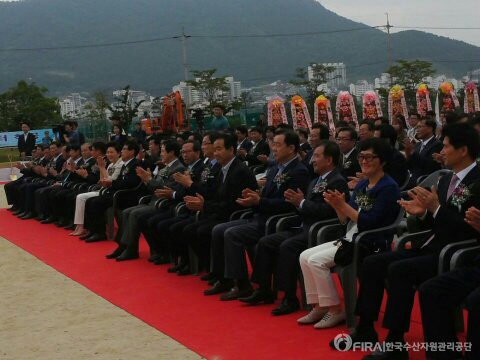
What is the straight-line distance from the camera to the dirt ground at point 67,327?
4.96 m

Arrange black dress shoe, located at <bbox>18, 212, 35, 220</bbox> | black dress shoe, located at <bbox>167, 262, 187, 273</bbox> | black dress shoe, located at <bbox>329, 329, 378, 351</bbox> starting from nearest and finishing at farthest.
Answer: black dress shoe, located at <bbox>329, 329, 378, 351</bbox> → black dress shoe, located at <bbox>167, 262, 187, 273</bbox> → black dress shoe, located at <bbox>18, 212, 35, 220</bbox>

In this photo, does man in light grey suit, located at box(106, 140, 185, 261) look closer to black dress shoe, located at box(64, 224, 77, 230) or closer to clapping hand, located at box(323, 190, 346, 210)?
black dress shoe, located at box(64, 224, 77, 230)

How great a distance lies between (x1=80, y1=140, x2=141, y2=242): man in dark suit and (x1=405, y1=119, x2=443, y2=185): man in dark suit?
312 cm

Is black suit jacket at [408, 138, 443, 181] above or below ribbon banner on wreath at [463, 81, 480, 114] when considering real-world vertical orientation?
below

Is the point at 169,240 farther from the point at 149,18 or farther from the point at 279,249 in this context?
the point at 149,18

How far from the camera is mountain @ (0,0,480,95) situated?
103 meters

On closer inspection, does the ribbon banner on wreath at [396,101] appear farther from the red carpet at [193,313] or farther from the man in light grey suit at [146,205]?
the man in light grey suit at [146,205]

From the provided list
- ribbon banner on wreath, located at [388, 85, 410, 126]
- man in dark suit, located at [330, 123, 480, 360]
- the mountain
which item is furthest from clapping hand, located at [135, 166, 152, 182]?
the mountain

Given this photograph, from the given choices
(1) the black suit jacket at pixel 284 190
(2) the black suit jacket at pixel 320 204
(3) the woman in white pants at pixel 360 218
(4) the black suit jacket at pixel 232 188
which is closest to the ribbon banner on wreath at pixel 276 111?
(4) the black suit jacket at pixel 232 188

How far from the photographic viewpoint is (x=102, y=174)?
8.92m

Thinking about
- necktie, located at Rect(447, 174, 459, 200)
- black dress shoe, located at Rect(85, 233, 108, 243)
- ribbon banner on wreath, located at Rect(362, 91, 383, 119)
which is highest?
ribbon banner on wreath, located at Rect(362, 91, 383, 119)

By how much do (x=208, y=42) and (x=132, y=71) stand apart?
15.9 metres

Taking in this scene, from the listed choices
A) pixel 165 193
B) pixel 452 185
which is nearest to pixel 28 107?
pixel 165 193

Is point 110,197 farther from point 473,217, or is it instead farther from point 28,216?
point 473,217
